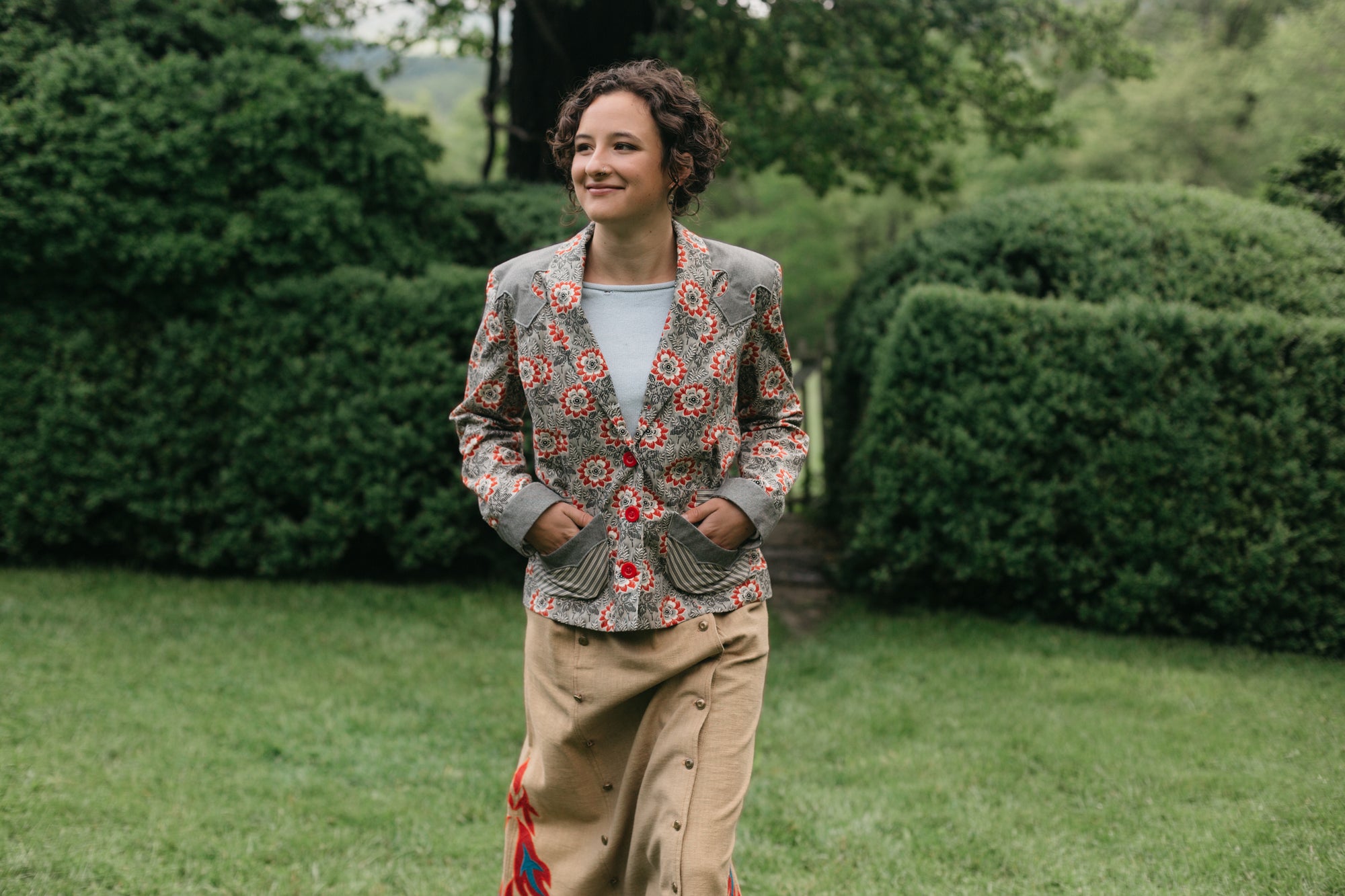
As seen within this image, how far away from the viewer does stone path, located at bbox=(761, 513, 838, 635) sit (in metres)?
7.63

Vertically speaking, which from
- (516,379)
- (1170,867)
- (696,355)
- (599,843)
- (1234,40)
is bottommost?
(1170,867)

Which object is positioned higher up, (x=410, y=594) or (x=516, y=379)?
(x=516, y=379)

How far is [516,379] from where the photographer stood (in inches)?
106

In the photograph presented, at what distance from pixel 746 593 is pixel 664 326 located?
2.28 feet

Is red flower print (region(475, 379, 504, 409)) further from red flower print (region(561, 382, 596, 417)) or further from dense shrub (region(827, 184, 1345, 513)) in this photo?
dense shrub (region(827, 184, 1345, 513))

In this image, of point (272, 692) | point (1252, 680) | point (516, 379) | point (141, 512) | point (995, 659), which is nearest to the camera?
point (516, 379)

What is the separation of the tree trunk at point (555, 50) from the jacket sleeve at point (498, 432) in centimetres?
679

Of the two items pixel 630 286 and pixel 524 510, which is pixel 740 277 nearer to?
pixel 630 286

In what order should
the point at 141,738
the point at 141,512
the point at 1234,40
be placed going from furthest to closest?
the point at 1234,40 → the point at 141,512 → the point at 141,738

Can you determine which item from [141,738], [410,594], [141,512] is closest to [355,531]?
[410,594]

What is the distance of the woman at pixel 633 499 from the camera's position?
8.04 feet

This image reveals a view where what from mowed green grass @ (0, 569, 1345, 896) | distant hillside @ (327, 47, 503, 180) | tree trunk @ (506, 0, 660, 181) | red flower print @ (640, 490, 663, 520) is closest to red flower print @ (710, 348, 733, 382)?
red flower print @ (640, 490, 663, 520)

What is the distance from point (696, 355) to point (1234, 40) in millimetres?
28814

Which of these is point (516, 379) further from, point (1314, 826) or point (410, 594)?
point (410, 594)
